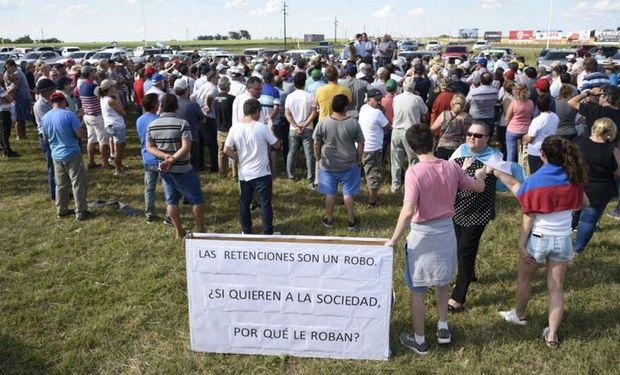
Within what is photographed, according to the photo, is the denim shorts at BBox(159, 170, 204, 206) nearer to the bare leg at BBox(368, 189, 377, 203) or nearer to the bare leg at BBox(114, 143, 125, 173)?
the bare leg at BBox(368, 189, 377, 203)

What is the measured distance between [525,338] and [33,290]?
477cm

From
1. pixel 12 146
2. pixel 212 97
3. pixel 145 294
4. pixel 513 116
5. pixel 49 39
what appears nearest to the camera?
pixel 145 294

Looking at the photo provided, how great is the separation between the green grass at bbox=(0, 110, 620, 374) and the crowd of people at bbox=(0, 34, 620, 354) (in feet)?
0.76

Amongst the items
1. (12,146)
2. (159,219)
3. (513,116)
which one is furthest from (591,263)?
(12,146)

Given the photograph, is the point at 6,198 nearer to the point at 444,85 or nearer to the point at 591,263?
the point at 444,85

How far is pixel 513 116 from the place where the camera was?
25.6 feet

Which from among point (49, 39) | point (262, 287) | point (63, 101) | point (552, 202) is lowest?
point (262, 287)

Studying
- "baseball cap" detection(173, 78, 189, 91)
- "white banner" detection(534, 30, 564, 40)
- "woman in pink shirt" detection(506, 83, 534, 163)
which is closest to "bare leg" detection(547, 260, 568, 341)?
"woman in pink shirt" detection(506, 83, 534, 163)

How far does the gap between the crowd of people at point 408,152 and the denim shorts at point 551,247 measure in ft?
0.03

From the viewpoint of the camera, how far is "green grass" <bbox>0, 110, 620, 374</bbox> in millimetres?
3760

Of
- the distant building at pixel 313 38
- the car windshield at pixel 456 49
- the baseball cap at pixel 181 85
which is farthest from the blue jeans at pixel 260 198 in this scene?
the distant building at pixel 313 38

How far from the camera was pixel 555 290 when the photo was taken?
3723 millimetres

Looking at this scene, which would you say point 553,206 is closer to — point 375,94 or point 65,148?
point 375,94

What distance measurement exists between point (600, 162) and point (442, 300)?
7.97 ft
